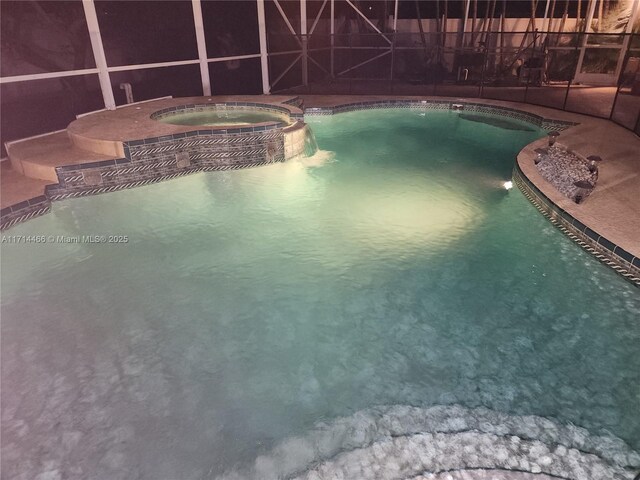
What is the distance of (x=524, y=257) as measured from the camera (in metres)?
4.10

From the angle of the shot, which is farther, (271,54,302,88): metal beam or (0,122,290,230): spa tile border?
(271,54,302,88): metal beam

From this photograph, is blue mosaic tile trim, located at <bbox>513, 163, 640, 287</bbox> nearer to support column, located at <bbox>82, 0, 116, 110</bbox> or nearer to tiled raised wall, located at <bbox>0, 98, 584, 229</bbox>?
tiled raised wall, located at <bbox>0, 98, 584, 229</bbox>

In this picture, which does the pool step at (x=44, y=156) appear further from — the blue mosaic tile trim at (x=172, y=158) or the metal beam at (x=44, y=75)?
the metal beam at (x=44, y=75)

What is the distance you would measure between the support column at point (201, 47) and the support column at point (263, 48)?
5.75ft

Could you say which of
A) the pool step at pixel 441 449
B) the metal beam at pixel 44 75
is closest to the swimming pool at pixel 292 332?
the pool step at pixel 441 449

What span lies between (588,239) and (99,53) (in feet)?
24.9

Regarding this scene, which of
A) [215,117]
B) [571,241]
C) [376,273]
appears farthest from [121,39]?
[571,241]

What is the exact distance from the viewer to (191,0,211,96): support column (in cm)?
845

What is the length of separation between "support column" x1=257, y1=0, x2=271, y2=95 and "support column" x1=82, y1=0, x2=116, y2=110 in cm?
413

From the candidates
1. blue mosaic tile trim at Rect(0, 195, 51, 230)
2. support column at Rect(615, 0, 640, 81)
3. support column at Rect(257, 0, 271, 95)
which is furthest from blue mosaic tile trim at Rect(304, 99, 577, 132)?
blue mosaic tile trim at Rect(0, 195, 51, 230)

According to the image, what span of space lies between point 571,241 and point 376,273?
201 centimetres

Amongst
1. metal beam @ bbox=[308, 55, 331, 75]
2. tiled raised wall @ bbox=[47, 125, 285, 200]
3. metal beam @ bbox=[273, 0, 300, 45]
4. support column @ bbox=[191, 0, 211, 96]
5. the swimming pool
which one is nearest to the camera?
the swimming pool

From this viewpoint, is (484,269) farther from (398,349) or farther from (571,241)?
(398,349)

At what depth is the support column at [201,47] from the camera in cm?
845
